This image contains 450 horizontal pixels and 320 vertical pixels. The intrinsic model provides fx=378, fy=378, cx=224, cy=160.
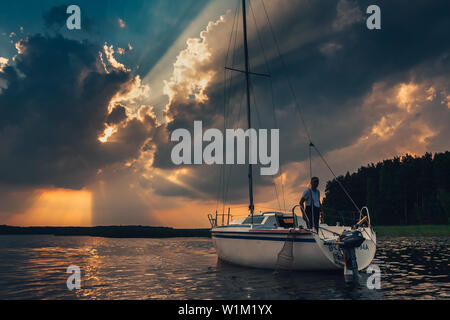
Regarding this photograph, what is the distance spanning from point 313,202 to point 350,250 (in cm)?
229

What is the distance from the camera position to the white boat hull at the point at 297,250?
14531 mm

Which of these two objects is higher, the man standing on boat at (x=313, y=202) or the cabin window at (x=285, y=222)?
the man standing on boat at (x=313, y=202)

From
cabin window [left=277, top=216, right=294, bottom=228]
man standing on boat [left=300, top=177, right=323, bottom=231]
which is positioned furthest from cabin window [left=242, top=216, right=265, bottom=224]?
man standing on boat [left=300, top=177, right=323, bottom=231]

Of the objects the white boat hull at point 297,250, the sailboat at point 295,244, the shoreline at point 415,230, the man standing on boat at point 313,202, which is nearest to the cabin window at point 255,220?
the sailboat at point 295,244

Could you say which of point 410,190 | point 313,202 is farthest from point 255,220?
point 410,190

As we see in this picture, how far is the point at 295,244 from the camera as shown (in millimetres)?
14828

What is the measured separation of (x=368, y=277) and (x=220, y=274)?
6.13m

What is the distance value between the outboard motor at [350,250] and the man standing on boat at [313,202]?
139 cm

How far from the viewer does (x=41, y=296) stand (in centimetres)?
1264

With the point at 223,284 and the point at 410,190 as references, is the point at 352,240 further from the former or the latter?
the point at 410,190

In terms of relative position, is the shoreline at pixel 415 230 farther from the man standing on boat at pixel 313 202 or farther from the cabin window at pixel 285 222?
the man standing on boat at pixel 313 202

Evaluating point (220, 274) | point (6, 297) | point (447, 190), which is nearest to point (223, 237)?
point (220, 274)

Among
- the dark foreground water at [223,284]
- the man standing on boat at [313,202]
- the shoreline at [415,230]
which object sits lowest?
the shoreline at [415,230]
